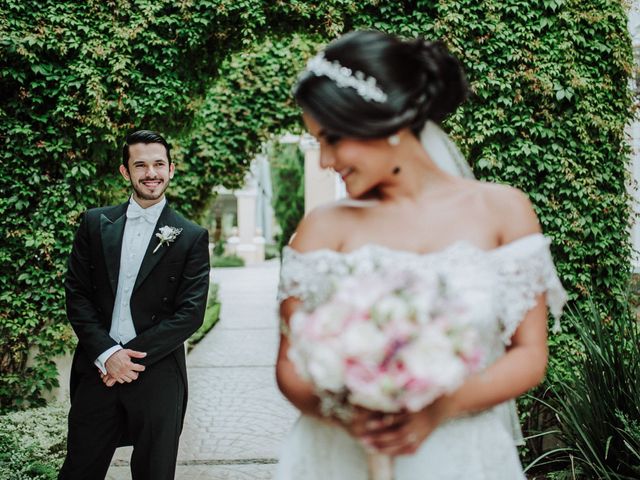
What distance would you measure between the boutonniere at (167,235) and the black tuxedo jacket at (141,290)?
2 cm

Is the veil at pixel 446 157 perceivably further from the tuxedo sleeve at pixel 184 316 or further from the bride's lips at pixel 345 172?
the tuxedo sleeve at pixel 184 316

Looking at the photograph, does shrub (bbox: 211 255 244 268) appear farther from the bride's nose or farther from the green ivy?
the bride's nose

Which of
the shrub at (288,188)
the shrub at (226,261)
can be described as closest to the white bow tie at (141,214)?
the shrub at (226,261)

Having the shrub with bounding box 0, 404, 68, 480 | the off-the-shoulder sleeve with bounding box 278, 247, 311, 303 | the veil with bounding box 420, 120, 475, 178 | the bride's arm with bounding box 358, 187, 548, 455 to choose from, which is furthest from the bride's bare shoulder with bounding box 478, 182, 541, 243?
the shrub with bounding box 0, 404, 68, 480

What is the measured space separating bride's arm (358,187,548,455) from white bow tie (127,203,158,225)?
220 centimetres

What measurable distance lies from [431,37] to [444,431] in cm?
397

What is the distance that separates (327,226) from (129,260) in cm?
197

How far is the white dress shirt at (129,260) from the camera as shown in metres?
3.39

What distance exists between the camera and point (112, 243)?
3.41m

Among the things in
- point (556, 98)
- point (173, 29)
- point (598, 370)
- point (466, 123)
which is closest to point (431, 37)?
point (466, 123)

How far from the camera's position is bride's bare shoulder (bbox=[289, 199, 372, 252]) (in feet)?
5.62

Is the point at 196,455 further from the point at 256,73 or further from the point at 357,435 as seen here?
the point at 256,73

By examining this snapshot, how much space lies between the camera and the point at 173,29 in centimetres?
543

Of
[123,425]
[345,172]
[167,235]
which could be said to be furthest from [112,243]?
[345,172]
